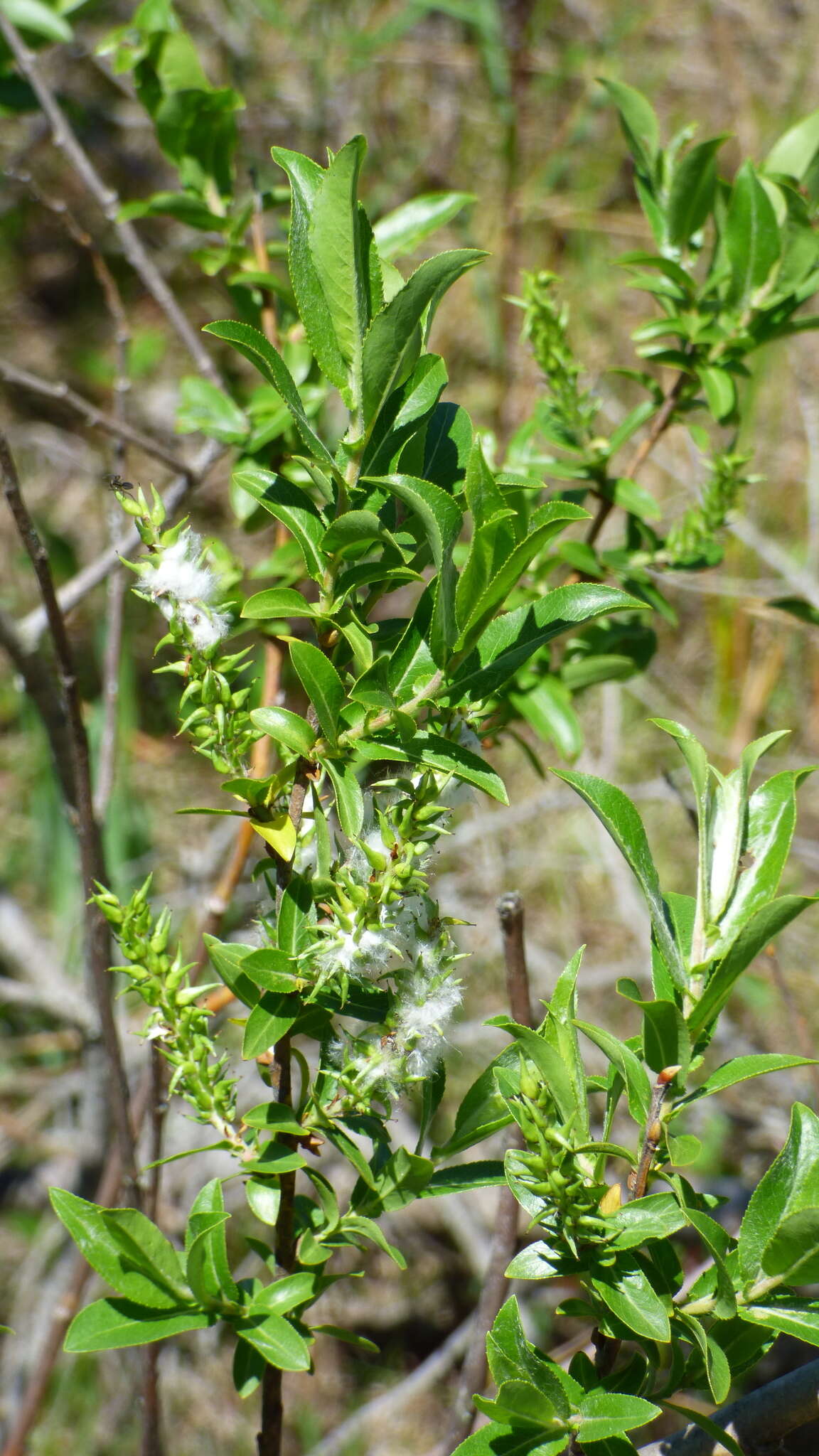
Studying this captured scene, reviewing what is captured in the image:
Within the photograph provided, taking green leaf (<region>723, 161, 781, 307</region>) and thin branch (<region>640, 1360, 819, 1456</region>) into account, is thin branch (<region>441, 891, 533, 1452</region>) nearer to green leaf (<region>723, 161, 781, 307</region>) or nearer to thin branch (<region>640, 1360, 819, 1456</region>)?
thin branch (<region>640, 1360, 819, 1456</region>)

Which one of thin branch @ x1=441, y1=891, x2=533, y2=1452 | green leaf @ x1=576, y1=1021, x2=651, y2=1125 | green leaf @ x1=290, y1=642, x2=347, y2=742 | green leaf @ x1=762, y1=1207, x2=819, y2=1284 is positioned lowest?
thin branch @ x1=441, y1=891, x2=533, y2=1452

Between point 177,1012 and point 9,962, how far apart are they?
2.02m

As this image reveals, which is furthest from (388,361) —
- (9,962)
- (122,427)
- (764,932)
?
(9,962)

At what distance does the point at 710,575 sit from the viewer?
3.16 meters

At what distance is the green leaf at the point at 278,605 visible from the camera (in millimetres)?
570

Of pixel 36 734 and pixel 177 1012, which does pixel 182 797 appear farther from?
pixel 177 1012

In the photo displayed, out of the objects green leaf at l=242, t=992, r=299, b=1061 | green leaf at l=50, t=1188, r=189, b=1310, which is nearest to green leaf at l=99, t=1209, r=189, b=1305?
green leaf at l=50, t=1188, r=189, b=1310

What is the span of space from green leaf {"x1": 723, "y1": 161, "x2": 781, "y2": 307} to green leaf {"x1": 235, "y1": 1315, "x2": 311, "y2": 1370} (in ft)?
2.96

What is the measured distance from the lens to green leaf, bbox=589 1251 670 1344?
52 cm

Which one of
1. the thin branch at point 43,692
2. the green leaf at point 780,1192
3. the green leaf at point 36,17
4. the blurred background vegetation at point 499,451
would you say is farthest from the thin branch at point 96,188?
the blurred background vegetation at point 499,451

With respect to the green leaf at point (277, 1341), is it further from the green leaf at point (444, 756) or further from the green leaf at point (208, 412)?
the green leaf at point (208, 412)

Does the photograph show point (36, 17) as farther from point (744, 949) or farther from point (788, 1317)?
point (788, 1317)

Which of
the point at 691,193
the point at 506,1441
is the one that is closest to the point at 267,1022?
the point at 506,1441

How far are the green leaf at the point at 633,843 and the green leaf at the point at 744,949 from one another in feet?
0.06
